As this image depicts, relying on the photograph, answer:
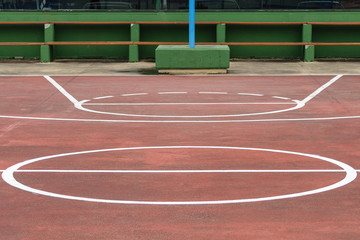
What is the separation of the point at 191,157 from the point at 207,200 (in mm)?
2393

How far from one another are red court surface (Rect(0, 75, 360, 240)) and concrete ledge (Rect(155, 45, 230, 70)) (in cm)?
373

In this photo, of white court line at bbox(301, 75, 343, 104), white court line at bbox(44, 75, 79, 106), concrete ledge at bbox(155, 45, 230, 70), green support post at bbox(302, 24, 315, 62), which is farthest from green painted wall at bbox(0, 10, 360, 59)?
white court line at bbox(301, 75, 343, 104)

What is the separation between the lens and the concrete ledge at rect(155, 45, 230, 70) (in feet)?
71.9

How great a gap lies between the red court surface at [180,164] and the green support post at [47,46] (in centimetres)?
735

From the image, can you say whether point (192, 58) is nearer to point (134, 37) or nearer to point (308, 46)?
point (134, 37)

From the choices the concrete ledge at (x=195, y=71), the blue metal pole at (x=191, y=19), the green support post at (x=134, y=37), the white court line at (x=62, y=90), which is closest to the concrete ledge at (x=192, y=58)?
the concrete ledge at (x=195, y=71)

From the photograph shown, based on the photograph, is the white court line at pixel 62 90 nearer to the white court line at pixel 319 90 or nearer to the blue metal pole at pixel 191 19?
the blue metal pole at pixel 191 19

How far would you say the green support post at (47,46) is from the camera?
83.2 ft

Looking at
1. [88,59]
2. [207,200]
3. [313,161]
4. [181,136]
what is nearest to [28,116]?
[181,136]

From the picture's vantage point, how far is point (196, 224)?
285 inches

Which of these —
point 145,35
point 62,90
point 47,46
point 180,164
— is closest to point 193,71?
point 145,35

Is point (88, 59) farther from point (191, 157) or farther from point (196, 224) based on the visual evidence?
point (196, 224)

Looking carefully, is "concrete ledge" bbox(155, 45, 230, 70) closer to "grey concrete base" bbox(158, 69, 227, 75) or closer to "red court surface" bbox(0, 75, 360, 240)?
"grey concrete base" bbox(158, 69, 227, 75)

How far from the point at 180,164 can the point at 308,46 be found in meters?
16.0
